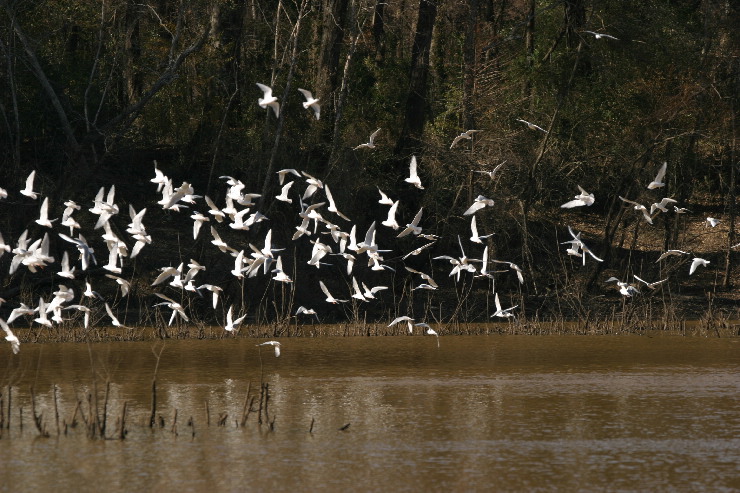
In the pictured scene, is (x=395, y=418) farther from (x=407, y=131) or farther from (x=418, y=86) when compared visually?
(x=418, y=86)

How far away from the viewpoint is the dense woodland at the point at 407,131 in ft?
84.5

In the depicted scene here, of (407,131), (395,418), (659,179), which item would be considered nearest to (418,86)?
(407,131)

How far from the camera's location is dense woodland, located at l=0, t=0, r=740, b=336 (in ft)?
84.5

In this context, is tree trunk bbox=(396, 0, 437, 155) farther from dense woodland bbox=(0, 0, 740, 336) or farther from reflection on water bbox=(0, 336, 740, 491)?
reflection on water bbox=(0, 336, 740, 491)

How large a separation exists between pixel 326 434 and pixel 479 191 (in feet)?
47.8

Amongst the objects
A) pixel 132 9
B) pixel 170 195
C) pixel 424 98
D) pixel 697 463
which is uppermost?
pixel 132 9

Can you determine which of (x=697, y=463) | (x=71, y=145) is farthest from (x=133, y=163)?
(x=697, y=463)

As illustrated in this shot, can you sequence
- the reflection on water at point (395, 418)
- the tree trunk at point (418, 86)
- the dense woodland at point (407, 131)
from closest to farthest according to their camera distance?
the reflection on water at point (395, 418), the dense woodland at point (407, 131), the tree trunk at point (418, 86)

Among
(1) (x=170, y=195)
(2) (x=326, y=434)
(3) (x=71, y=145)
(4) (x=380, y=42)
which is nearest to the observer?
(2) (x=326, y=434)

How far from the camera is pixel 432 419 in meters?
13.3

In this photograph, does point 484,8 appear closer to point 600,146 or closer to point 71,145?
point 600,146

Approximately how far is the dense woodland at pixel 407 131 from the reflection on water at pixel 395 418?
20.3ft

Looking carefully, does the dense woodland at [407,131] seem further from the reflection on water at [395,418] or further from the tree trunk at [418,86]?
the reflection on water at [395,418]

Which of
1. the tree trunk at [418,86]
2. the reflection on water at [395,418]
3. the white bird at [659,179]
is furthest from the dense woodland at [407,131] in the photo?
the white bird at [659,179]
